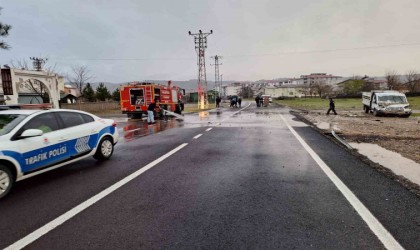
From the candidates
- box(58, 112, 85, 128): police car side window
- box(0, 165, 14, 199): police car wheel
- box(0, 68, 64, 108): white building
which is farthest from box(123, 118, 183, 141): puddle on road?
box(0, 165, 14, 199): police car wheel

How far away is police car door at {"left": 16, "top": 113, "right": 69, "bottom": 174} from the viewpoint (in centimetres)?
580

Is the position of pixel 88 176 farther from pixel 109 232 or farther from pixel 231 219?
pixel 231 219

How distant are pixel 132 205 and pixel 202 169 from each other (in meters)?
2.55

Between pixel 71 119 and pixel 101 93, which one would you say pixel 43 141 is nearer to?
pixel 71 119

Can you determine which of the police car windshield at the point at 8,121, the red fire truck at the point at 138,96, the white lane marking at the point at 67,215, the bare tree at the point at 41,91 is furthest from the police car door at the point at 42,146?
the bare tree at the point at 41,91

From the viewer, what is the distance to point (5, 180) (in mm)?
5406

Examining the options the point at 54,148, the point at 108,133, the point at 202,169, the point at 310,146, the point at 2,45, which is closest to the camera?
the point at 54,148

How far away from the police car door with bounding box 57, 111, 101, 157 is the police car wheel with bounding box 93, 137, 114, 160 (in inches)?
A: 12.4

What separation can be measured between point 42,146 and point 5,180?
961 mm

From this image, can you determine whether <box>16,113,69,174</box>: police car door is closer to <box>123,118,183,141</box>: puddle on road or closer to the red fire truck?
<box>123,118,183,141</box>: puddle on road

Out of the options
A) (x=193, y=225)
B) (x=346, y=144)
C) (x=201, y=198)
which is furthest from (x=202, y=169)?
(x=346, y=144)

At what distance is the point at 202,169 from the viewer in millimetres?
7188

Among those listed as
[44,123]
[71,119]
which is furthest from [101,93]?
[44,123]

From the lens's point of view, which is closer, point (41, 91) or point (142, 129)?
point (142, 129)
